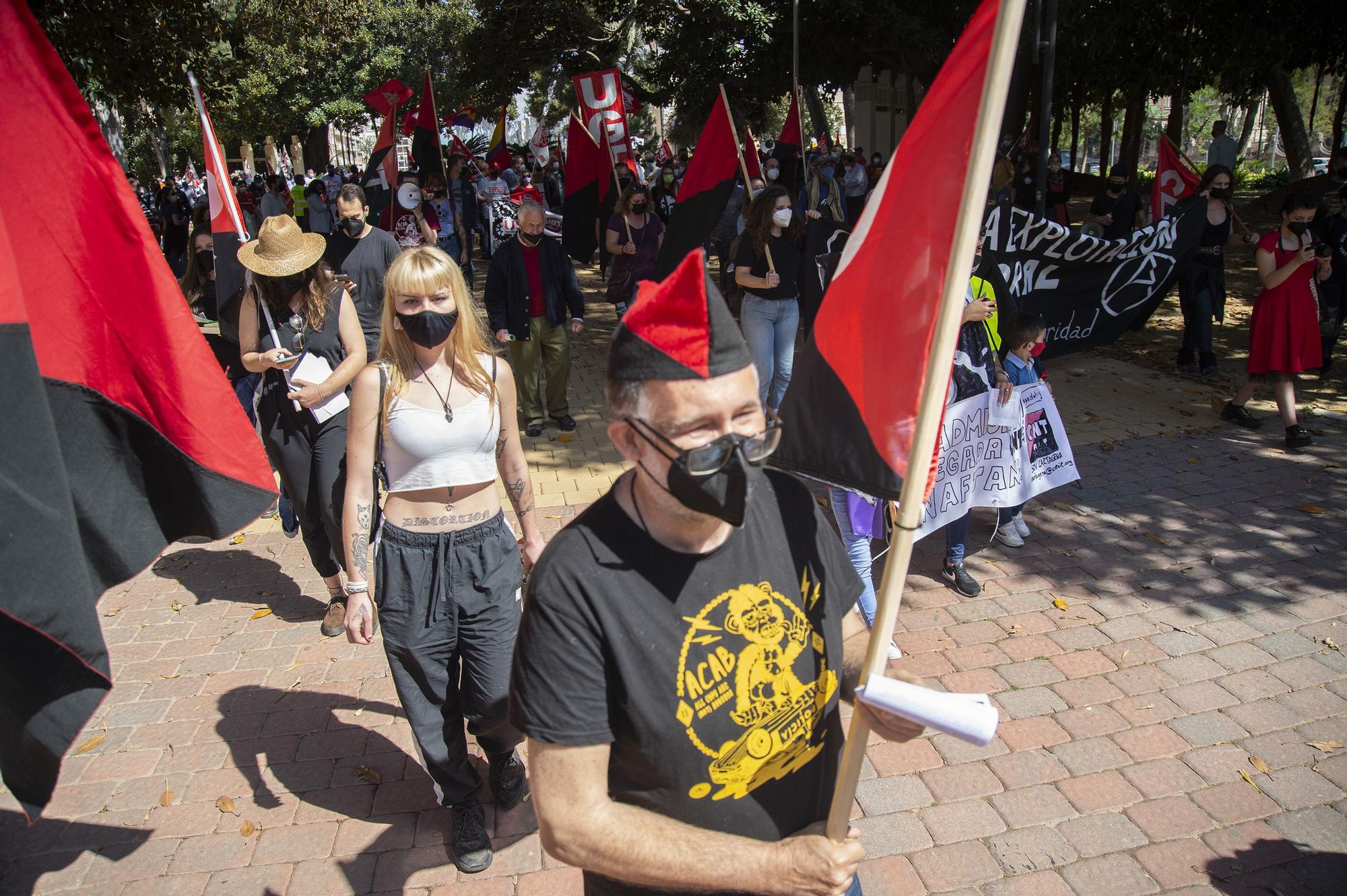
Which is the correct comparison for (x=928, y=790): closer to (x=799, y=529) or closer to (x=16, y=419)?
(x=799, y=529)

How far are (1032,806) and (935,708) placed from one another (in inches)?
89.3

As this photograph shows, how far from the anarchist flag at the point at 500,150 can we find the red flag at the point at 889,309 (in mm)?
19522

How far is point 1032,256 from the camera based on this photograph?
851cm

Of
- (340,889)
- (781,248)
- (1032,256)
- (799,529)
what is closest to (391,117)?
(781,248)

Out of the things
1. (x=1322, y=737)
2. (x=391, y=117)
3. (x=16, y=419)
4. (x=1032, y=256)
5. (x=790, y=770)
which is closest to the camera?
(x=16, y=419)

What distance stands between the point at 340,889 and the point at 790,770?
221 cm

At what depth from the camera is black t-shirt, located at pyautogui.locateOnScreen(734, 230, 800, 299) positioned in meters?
7.24

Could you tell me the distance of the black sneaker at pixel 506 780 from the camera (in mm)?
3584

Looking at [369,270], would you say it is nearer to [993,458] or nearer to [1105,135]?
[993,458]

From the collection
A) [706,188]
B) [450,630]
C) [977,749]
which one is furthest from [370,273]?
[977,749]

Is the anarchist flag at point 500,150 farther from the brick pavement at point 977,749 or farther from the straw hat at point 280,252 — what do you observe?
the straw hat at point 280,252

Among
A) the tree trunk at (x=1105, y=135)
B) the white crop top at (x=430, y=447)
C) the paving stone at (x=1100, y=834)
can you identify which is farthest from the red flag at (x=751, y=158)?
the tree trunk at (x=1105, y=135)

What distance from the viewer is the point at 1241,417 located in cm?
786

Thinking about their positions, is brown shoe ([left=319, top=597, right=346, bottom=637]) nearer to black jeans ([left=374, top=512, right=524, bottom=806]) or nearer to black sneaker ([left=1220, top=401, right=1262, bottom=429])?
black jeans ([left=374, top=512, right=524, bottom=806])
